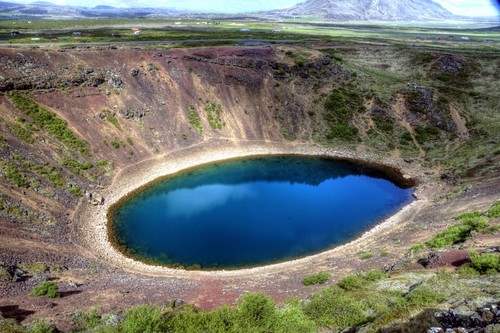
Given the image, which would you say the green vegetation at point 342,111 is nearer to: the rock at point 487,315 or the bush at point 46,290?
the bush at point 46,290

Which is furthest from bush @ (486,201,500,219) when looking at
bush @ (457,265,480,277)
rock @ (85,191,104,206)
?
rock @ (85,191,104,206)

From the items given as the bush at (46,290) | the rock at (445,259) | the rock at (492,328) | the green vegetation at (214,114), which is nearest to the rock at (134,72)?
the green vegetation at (214,114)

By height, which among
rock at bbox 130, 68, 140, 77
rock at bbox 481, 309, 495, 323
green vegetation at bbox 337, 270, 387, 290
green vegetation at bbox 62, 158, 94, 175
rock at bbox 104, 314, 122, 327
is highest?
rock at bbox 130, 68, 140, 77

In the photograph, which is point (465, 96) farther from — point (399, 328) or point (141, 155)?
point (399, 328)

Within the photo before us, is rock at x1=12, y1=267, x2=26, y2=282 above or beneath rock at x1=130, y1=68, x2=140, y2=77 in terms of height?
beneath

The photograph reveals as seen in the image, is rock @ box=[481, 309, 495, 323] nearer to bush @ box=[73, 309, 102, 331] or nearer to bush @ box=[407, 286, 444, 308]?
bush @ box=[407, 286, 444, 308]

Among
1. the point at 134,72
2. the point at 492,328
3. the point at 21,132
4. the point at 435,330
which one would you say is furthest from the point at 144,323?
the point at 134,72
